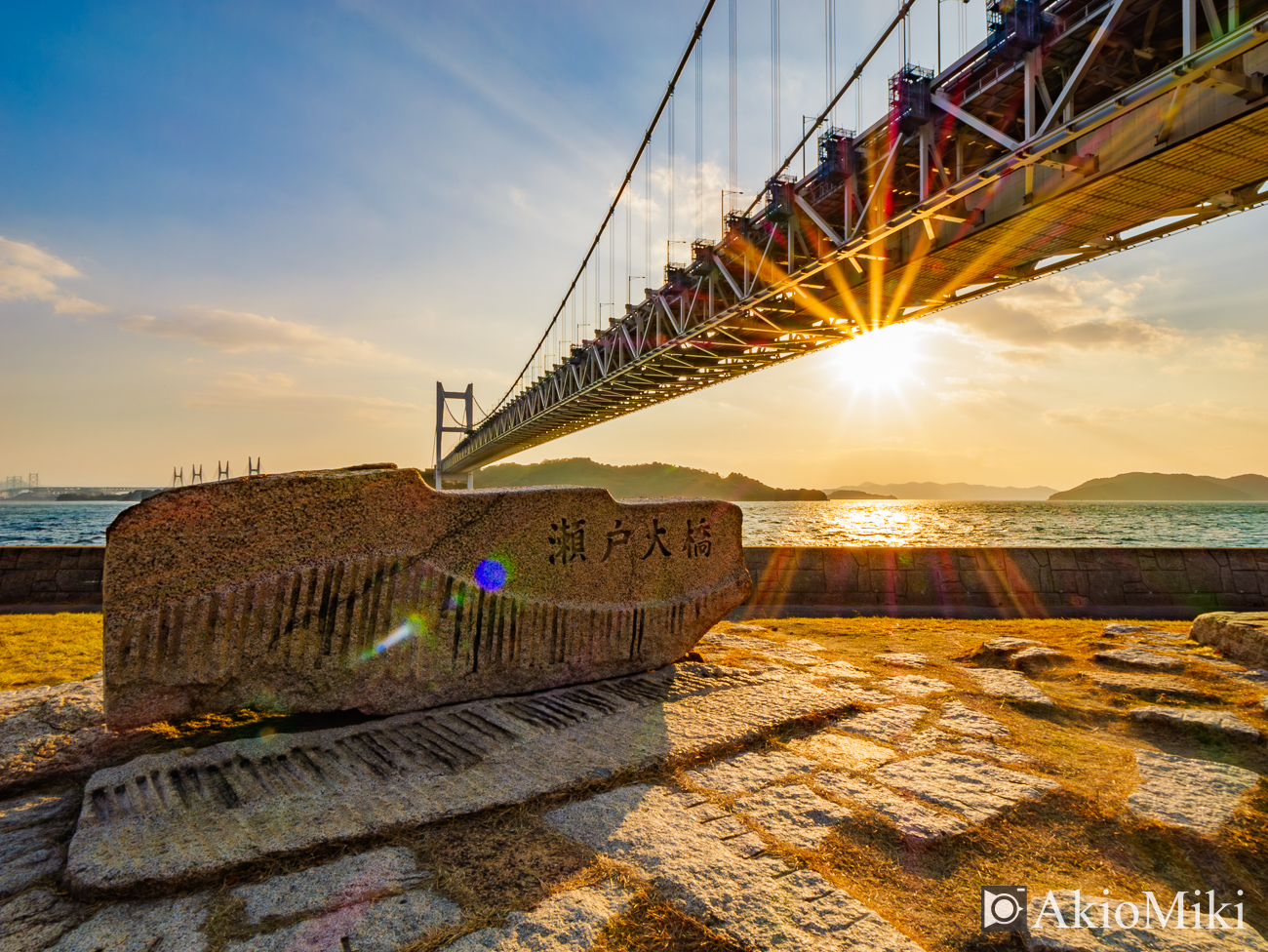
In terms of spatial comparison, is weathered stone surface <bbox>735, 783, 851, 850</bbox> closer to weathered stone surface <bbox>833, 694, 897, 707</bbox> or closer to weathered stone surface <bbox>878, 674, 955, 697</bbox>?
weathered stone surface <bbox>833, 694, 897, 707</bbox>

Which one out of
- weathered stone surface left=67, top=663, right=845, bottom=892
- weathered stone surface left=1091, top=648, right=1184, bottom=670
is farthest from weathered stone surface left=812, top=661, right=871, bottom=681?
weathered stone surface left=1091, top=648, right=1184, bottom=670

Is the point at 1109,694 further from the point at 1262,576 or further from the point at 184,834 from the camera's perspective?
the point at 1262,576

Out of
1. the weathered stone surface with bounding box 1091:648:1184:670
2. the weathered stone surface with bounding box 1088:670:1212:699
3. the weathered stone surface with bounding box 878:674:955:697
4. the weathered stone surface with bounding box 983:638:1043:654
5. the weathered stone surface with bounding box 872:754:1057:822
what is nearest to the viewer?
the weathered stone surface with bounding box 872:754:1057:822

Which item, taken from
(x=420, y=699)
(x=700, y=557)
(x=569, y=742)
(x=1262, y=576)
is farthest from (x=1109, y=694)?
(x=1262, y=576)

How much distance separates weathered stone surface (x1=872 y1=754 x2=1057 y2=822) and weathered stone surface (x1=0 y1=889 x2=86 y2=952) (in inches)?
86.4

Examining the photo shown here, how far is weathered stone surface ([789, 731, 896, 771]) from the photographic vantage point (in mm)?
2219

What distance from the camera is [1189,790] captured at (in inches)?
77.9

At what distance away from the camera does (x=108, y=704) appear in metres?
2.22

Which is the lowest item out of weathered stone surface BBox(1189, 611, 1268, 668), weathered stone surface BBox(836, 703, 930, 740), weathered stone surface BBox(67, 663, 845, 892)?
weathered stone surface BBox(836, 703, 930, 740)

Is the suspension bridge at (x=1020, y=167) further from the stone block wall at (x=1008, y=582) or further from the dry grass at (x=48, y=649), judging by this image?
the dry grass at (x=48, y=649)

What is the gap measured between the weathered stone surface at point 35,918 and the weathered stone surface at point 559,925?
0.84m

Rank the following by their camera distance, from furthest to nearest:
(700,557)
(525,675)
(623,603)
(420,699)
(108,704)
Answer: (700,557), (623,603), (525,675), (420,699), (108,704)

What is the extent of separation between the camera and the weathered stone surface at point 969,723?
252 cm

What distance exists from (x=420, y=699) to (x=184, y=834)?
1.07 m
